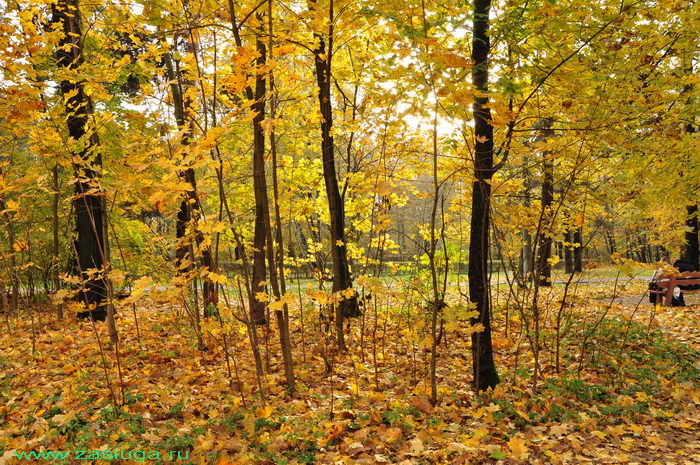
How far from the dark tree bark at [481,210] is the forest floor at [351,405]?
37cm

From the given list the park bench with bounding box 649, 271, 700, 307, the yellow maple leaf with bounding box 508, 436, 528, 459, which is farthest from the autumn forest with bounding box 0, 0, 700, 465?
the park bench with bounding box 649, 271, 700, 307

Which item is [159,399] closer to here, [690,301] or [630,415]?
[630,415]

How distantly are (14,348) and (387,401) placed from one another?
17.9 ft

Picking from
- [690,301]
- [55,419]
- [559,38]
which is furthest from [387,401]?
[690,301]

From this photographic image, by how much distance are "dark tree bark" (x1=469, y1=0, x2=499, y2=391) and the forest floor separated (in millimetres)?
367

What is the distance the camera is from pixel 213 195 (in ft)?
23.9

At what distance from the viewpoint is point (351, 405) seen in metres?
4.04

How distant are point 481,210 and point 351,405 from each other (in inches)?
96.0

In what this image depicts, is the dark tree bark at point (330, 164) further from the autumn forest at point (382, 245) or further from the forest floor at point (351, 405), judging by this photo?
the forest floor at point (351, 405)

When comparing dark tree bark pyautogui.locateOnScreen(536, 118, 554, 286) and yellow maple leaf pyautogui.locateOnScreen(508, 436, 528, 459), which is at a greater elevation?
dark tree bark pyautogui.locateOnScreen(536, 118, 554, 286)

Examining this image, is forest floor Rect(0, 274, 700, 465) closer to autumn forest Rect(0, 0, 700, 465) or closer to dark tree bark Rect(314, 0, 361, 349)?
autumn forest Rect(0, 0, 700, 465)

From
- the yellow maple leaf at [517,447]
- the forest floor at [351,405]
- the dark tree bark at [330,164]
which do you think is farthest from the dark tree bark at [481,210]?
the dark tree bark at [330,164]

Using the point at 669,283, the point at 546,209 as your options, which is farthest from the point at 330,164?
the point at 669,283

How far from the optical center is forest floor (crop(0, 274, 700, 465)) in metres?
3.17
